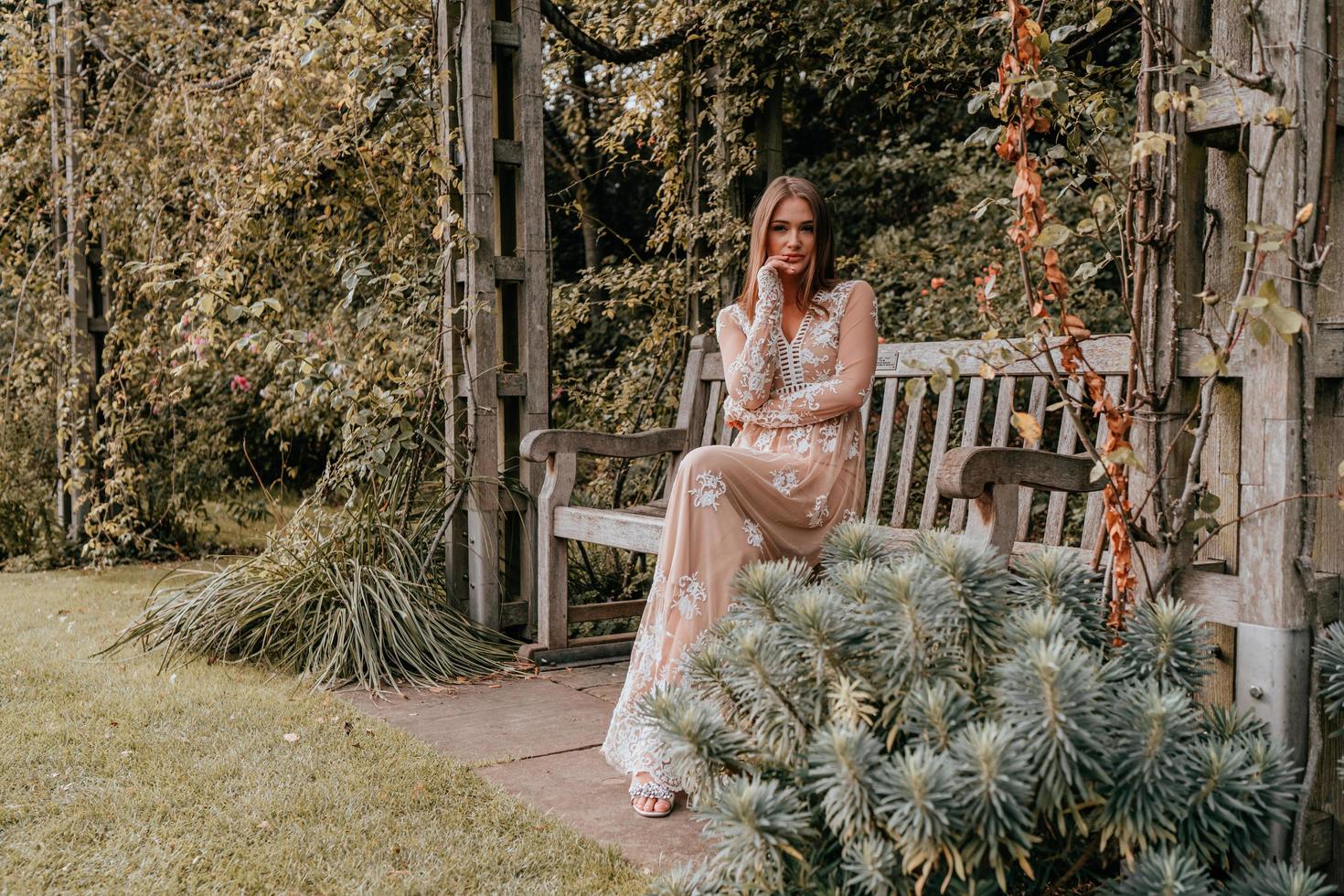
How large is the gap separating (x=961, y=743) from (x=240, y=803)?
1827 millimetres

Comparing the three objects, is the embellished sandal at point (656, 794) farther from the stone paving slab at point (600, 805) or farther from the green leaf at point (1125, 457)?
the green leaf at point (1125, 457)

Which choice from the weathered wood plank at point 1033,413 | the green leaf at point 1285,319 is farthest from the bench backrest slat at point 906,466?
the green leaf at point 1285,319

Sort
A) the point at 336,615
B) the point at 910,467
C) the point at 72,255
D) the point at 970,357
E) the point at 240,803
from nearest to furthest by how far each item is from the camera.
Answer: the point at 240,803 → the point at 970,357 → the point at 910,467 → the point at 336,615 → the point at 72,255

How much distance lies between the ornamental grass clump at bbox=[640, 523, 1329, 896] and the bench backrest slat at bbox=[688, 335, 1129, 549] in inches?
24.3

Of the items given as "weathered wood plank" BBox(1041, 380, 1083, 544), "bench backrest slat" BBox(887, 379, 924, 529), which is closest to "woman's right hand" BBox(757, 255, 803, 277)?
"bench backrest slat" BBox(887, 379, 924, 529)

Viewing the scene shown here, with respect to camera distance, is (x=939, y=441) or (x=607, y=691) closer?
(x=939, y=441)

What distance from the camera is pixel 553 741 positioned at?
125 inches

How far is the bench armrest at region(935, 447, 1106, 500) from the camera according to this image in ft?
7.57

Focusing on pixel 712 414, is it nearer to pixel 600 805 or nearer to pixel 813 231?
pixel 813 231

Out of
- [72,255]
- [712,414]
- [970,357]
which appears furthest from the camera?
[72,255]

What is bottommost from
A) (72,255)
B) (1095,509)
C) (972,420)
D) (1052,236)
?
(1095,509)

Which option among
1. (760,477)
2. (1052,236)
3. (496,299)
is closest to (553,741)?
(760,477)

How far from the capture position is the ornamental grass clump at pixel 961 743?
4.98ft

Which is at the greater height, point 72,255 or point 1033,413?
point 72,255
